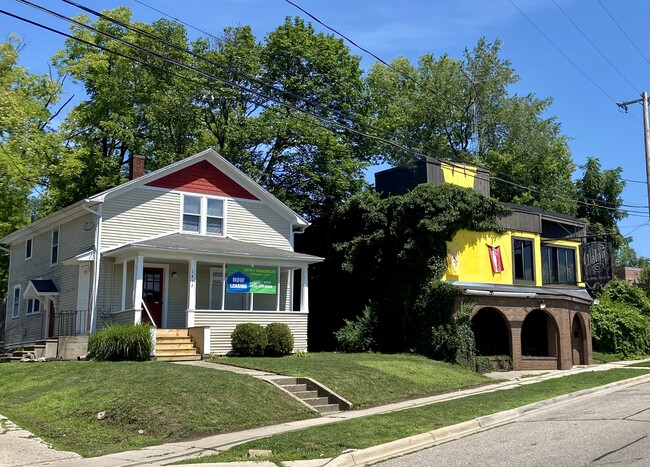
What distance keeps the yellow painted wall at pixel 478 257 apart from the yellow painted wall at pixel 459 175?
2709 millimetres

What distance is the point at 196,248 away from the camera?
2280 centimetres

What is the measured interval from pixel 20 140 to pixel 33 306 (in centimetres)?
848

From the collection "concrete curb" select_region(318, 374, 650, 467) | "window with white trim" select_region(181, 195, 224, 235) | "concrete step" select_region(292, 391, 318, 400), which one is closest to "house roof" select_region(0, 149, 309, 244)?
"window with white trim" select_region(181, 195, 224, 235)

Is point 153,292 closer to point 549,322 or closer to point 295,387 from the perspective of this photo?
point 295,387

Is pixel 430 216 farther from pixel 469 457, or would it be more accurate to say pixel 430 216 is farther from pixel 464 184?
pixel 469 457

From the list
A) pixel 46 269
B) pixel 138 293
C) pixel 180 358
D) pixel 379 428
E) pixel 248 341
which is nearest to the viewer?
pixel 379 428

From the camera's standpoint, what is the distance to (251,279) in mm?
24141

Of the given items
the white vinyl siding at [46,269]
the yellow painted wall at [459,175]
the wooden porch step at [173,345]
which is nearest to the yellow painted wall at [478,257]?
the yellow painted wall at [459,175]

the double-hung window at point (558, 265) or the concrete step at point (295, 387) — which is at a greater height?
the double-hung window at point (558, 265)

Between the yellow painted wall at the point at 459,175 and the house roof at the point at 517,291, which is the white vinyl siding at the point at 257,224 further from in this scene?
the house roof at the point at 517,291

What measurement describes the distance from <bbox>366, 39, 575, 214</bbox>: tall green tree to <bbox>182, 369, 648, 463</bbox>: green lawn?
27494mm

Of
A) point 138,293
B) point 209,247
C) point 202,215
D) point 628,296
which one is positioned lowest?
point 138,293

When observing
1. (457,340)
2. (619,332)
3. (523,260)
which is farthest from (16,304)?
(619,332)

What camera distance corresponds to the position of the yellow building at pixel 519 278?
25859 mm
